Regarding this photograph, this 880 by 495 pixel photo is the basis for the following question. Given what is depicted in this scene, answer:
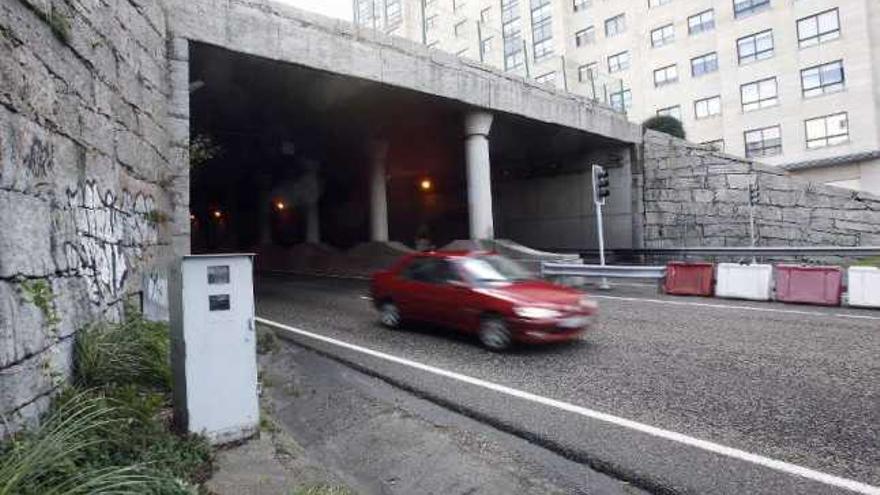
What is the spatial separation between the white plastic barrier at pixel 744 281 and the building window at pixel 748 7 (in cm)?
3311

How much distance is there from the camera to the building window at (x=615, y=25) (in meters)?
43.9

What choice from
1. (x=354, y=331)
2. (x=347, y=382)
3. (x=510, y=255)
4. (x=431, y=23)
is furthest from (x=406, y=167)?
(x=347, y=382)

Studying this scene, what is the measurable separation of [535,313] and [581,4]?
47263mm

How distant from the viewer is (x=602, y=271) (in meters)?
14.3

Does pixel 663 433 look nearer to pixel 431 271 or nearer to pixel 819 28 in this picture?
pixel 431 271

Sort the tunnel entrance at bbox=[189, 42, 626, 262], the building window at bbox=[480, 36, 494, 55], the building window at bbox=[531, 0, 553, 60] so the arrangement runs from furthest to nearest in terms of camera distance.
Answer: the building window at bbox=[531, 0, 553, 60] < the building window at bbox=[480, 36, 494, 55] < the tunnel entrance at bbox=[189, 42, 626, 262]

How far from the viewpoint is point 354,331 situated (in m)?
9.40

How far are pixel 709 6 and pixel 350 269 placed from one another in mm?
35217

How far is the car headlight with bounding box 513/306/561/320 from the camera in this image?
7.29 metres

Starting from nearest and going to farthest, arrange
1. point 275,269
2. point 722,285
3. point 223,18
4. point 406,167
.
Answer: point 223,18
point 722,285
point 406,167
point 275,269

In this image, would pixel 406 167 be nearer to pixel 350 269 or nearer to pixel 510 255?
pixel 350 269

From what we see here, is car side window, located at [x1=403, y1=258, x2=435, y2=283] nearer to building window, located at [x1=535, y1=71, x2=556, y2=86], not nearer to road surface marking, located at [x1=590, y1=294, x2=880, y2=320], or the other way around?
road surface marking, located at [x1=590, y1=294, x2=880, y2=320]

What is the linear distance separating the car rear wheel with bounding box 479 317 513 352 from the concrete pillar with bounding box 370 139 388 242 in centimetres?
1463

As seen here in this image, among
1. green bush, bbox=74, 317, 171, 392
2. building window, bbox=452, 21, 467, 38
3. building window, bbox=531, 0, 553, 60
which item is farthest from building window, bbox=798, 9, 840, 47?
green bush, bbox=74, 317, 171, 392
